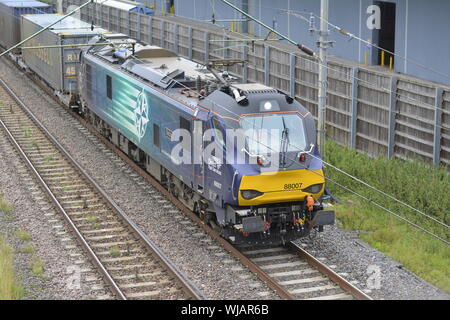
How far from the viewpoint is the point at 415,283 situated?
42.7 feet

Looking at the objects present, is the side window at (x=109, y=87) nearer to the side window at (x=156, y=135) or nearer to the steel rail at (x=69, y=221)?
the steel rail at (x=69, y=221)

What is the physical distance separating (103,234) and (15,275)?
3.01 m

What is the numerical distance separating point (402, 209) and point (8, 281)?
855cm

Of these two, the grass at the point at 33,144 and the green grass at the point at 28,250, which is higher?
the grass at the point at 33,144

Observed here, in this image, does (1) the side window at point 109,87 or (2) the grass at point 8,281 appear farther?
(1) the side window at point 109,87

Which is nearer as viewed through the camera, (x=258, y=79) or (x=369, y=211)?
(x=369, y=211)

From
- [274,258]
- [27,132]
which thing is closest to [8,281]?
[274,258]

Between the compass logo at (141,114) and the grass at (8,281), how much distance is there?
18.9ft

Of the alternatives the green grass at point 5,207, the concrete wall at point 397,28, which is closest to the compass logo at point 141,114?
the green grass at point 5,207

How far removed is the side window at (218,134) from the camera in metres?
14.1

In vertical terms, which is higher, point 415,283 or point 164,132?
point 164,132
